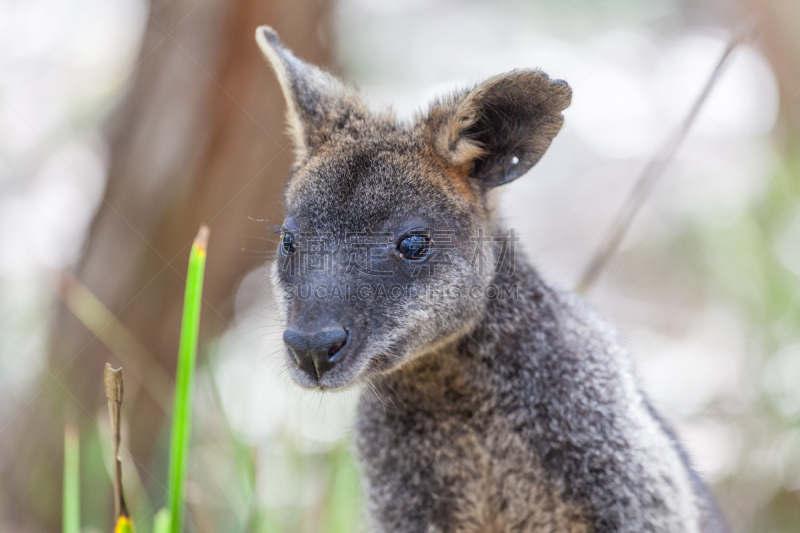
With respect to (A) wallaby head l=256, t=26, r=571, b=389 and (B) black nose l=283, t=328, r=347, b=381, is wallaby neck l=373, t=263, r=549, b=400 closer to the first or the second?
(A) wallaby head l=256, t=26, r=571, b=389

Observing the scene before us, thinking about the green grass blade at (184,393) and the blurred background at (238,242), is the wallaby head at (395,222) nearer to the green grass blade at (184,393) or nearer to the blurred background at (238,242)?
the green grass blade at (184,393)

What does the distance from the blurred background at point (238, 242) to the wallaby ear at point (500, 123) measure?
44 centimetres

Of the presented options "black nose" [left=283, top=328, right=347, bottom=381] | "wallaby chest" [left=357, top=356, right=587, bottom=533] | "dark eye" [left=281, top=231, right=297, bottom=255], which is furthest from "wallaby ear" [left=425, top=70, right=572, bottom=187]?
"black nose" [left=283, top=328, right=347, bottom=381]

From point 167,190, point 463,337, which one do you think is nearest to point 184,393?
point 463,337

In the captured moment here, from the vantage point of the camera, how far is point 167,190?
5.54 metres

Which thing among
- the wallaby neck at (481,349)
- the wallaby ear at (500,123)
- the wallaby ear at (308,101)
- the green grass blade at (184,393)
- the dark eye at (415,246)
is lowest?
Result: the green grass blade at (184,393)

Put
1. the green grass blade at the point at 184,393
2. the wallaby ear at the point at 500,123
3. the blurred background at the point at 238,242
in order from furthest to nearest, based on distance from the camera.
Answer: the blurred background at the point at 238,242 < the wallaby ear at the point at 500,123 < the green grass blade at the point at 184,393

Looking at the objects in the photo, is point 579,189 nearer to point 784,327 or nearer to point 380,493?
point 784,327

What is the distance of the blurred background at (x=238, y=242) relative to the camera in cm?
515

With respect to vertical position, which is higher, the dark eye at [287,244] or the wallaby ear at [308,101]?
the wallaby ear at [308,101]

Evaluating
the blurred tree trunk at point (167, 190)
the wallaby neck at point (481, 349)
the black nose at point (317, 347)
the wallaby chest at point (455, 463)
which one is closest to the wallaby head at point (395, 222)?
the black nose at point (317, 347)

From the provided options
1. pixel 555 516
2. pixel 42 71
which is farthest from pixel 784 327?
pixel 42 71

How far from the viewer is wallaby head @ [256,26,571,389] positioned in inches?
109

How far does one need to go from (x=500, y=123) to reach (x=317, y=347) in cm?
138
